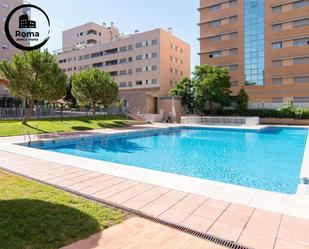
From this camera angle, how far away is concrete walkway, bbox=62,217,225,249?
11.6ft

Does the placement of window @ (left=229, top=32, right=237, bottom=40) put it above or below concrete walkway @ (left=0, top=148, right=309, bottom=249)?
above

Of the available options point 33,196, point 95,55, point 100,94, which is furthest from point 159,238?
point 95,55

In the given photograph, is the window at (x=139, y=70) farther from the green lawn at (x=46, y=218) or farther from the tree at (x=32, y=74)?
the green lawn at (x=46, y=218)

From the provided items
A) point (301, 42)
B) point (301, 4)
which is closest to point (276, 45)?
point (301, 42)

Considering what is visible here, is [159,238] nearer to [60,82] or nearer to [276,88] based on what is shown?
[60,82]

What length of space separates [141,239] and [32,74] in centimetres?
1932

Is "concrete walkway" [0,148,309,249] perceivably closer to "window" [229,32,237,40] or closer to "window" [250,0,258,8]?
"window" [229,32,237,40]

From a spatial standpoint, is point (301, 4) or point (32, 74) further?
point (301, 4)

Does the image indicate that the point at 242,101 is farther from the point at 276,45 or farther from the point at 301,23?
the point at 301,23

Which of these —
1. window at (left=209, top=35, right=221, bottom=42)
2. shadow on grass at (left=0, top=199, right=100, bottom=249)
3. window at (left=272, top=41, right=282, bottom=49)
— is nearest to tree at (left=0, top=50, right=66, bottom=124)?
shadow on grass at (left=0, top=199, right=100, bottom=249)

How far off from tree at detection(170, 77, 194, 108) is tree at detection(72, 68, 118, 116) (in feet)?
37.6

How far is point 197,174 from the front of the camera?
9.98 meters

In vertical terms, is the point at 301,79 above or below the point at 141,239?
above

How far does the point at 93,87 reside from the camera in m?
28.0
